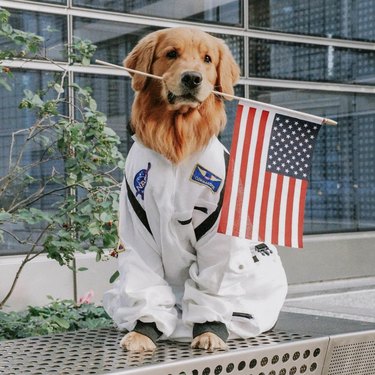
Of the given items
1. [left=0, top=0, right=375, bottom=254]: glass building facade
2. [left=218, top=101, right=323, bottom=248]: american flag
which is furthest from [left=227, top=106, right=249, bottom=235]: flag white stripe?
[left=0, top=0, right=375, bottom=254]: glass building facade

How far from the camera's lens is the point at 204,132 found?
2449 mm

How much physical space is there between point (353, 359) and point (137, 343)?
2.67ft

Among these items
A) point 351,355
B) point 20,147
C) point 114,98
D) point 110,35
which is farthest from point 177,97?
point 110,35

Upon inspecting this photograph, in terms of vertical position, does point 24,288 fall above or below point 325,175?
below

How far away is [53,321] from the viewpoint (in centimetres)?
391

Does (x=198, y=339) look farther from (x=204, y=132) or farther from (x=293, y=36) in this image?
(x=293, y=36)

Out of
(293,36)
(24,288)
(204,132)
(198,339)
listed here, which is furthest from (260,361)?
(293,36)

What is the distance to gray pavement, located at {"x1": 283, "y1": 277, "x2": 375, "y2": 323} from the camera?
19.3 ft

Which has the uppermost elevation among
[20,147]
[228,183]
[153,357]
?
[228,183]

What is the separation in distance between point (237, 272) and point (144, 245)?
360mm

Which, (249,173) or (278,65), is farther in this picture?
(278,65)

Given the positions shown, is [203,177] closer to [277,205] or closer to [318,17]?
[277,205]

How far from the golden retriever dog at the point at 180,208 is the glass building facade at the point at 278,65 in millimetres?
3632

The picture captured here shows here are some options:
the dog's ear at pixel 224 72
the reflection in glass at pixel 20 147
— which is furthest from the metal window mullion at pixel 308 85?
the dog's ear at pixel 224 72
